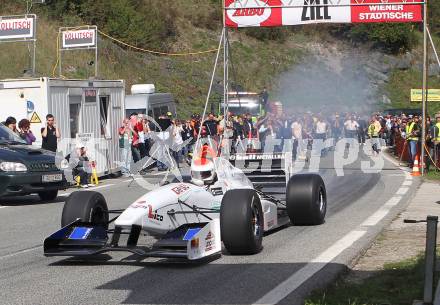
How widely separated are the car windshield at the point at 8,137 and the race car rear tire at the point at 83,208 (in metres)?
7.82

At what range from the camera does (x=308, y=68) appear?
215 ft

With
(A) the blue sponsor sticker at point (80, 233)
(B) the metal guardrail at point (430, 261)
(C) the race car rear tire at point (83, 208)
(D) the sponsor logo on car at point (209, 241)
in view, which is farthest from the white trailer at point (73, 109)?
(B) the metal guardrail at point (430, 261)

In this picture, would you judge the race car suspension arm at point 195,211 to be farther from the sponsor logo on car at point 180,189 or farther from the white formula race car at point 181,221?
the sponsor logo on car at point 180,189

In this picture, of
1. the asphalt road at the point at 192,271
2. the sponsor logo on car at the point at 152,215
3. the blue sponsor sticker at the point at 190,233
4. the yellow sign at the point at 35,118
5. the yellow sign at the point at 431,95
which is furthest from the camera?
the yellow sign at the point at 431,95

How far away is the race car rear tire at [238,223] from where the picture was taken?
9703mm

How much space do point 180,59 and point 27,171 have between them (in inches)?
1490

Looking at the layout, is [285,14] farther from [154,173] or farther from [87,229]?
[87,229]

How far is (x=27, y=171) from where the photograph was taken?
1702cm

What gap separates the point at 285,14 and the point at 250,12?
3.05 ft

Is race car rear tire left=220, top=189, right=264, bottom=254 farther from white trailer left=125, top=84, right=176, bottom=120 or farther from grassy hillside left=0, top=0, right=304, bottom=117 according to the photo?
white trailer left=125, top=84, right=176, bottom=120

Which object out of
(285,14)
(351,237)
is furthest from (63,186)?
(285,14)

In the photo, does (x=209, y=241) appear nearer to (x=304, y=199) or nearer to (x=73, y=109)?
(x=304, y=199)

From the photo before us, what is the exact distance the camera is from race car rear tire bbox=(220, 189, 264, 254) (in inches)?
382

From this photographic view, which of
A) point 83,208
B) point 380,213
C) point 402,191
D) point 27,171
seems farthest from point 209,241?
point 402,191
